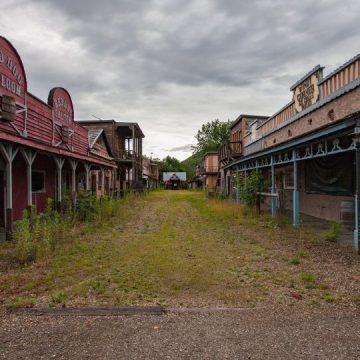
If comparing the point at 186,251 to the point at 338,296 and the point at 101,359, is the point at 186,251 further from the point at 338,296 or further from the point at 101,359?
the point at 101,359

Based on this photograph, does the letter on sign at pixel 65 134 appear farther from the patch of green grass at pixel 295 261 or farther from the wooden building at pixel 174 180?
the wooden building at pixel 174 180

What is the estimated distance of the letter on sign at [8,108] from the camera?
959 cm

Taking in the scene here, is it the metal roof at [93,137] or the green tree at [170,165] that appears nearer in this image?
the metal roof at [93,137]

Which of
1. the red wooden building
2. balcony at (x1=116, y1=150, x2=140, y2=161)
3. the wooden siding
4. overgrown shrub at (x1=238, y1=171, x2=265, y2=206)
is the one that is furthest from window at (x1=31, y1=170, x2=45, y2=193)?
balcony at (x1=116, y1=150, x2=140, y2=161)

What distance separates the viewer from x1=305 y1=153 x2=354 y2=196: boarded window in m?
10.2

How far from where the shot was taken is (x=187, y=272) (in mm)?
5762

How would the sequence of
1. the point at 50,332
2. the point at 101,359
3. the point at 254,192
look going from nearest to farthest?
the point at 101,359, the point at 50,332, the point at 254,192

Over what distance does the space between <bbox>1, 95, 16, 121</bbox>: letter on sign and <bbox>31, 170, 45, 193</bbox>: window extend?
3770mm

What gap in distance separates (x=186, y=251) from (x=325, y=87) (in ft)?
26.3

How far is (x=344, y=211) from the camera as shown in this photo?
10.3 metres

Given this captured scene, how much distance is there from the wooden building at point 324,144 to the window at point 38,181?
9369 millimetres

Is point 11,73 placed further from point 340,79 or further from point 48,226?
point 340,79

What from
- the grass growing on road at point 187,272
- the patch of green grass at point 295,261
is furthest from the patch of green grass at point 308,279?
the patch of green grass at point 295,261

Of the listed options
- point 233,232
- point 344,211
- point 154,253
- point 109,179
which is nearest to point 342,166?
point 344,211
